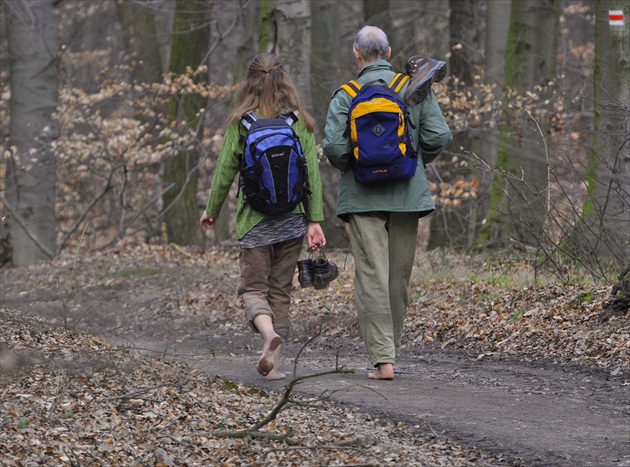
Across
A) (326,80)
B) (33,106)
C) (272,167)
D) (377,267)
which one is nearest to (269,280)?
(377,267)

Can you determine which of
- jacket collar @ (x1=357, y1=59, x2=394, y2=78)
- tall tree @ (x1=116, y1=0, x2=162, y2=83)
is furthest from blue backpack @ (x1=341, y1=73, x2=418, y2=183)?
tall tree @ (x1=116, y1=0, x2=162, y2=83)

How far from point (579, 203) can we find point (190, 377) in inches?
187

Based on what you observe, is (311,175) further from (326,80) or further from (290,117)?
(326,80)

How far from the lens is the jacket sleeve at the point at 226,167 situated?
6637mm

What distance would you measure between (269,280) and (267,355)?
59cm

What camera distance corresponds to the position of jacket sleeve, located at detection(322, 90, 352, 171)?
6.53m

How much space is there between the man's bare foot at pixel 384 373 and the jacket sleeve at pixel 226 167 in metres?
1.52

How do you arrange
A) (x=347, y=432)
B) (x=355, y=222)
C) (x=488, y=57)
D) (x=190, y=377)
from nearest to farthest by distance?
(x=347, y=432), (x=190, y=377), (x=355, y=222), (x=488, y=57)

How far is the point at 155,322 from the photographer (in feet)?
38.4

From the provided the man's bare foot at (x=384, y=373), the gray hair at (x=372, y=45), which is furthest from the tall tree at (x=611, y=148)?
the man's bare foot at (x=384, y=373)

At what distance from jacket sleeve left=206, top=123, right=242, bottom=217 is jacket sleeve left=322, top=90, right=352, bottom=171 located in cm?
59

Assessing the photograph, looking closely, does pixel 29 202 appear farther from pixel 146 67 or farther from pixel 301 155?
pixel 301 155

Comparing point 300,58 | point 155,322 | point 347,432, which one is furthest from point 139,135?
point 347,432

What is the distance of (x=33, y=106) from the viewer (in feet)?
58.1
